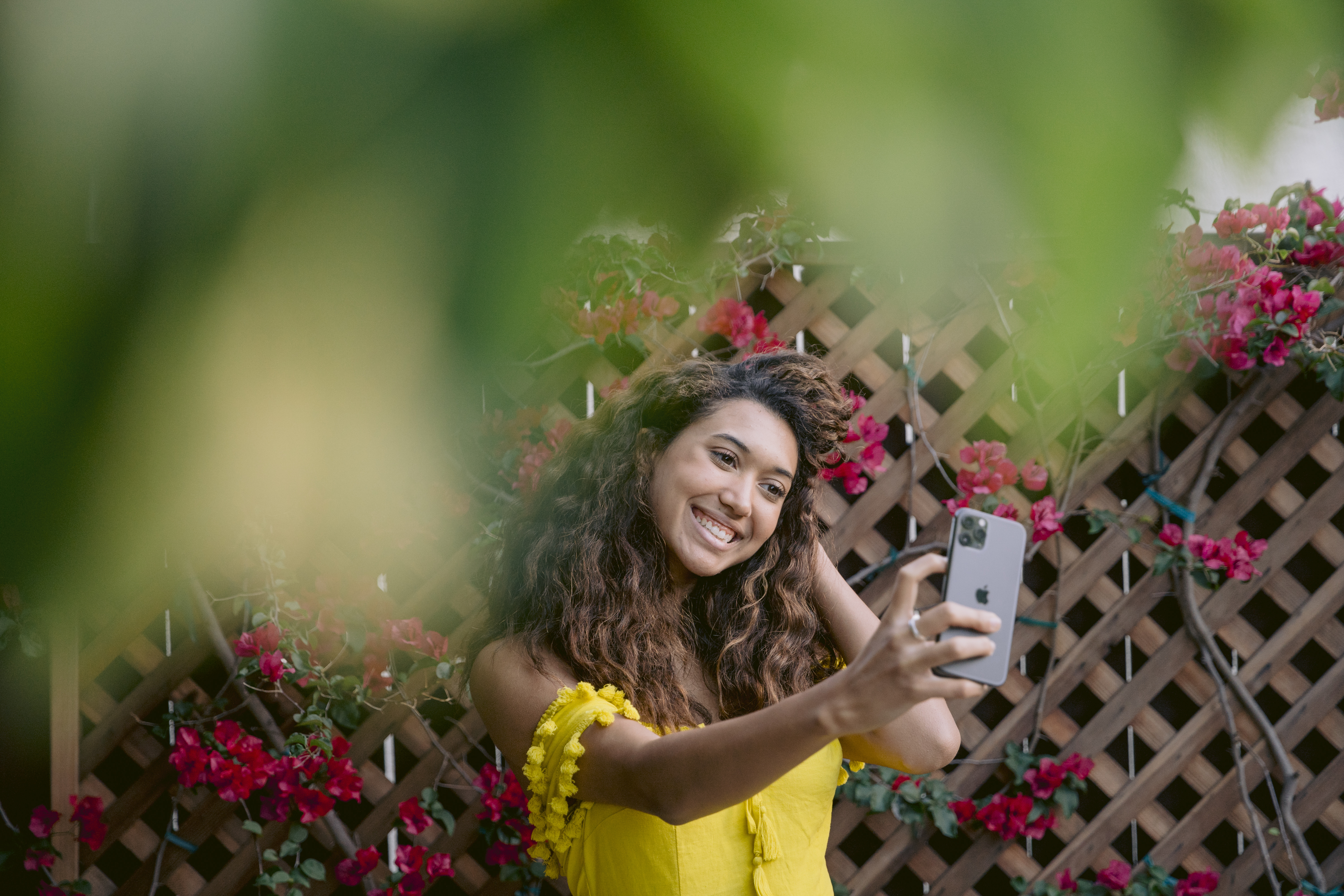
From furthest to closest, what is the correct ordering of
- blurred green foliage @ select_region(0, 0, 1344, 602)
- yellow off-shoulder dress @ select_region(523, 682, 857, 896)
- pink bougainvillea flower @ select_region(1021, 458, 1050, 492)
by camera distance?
pink bougainvillea flower @ select_region(1021, 458, 1050, 492) → yellow off-shoulder dress @ select_region(523, 682, 857, 896) → blurred green foliage @ select_region(0, 0, 1344, 602)

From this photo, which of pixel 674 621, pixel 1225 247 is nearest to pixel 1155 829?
pixel 674 621

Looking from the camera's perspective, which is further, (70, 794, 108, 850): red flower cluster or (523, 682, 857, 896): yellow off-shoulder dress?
(70, 794, 108, 850): red flower cluster

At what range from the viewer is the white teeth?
4.62ft

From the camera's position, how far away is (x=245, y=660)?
1.85 m

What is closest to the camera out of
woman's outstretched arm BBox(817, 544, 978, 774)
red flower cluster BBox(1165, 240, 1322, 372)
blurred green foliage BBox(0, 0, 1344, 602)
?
blurred green foliage BBox(0, 0, 1344, 602)

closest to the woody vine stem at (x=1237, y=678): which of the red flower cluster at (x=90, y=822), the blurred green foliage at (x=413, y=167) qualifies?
the blurred green foliage at (x=413, y=167)

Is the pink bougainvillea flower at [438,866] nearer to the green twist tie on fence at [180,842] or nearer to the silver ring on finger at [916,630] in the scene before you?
the green twist tie on fence at [180,842]

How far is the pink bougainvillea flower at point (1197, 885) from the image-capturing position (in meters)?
2.09

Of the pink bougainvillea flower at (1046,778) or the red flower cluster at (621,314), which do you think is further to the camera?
the pink bougainvillea flower at (1046,778)

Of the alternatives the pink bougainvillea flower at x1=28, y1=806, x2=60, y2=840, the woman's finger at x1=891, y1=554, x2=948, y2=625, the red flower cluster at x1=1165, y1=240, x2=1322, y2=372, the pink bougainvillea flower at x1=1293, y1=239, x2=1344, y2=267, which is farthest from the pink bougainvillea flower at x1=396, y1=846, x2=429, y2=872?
the pink bougainvillea flower at x1=1293, y1=239, x2=1344, y2=267

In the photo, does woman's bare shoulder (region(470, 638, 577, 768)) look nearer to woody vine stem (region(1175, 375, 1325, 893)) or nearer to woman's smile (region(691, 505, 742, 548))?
woman's smile (region(691, 505, 742, 548))

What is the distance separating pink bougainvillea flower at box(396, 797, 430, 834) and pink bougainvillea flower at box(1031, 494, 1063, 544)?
1.57 metres

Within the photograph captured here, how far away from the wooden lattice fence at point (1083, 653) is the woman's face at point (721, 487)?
0.71 meters

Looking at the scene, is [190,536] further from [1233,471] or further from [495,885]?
[1233,471]
